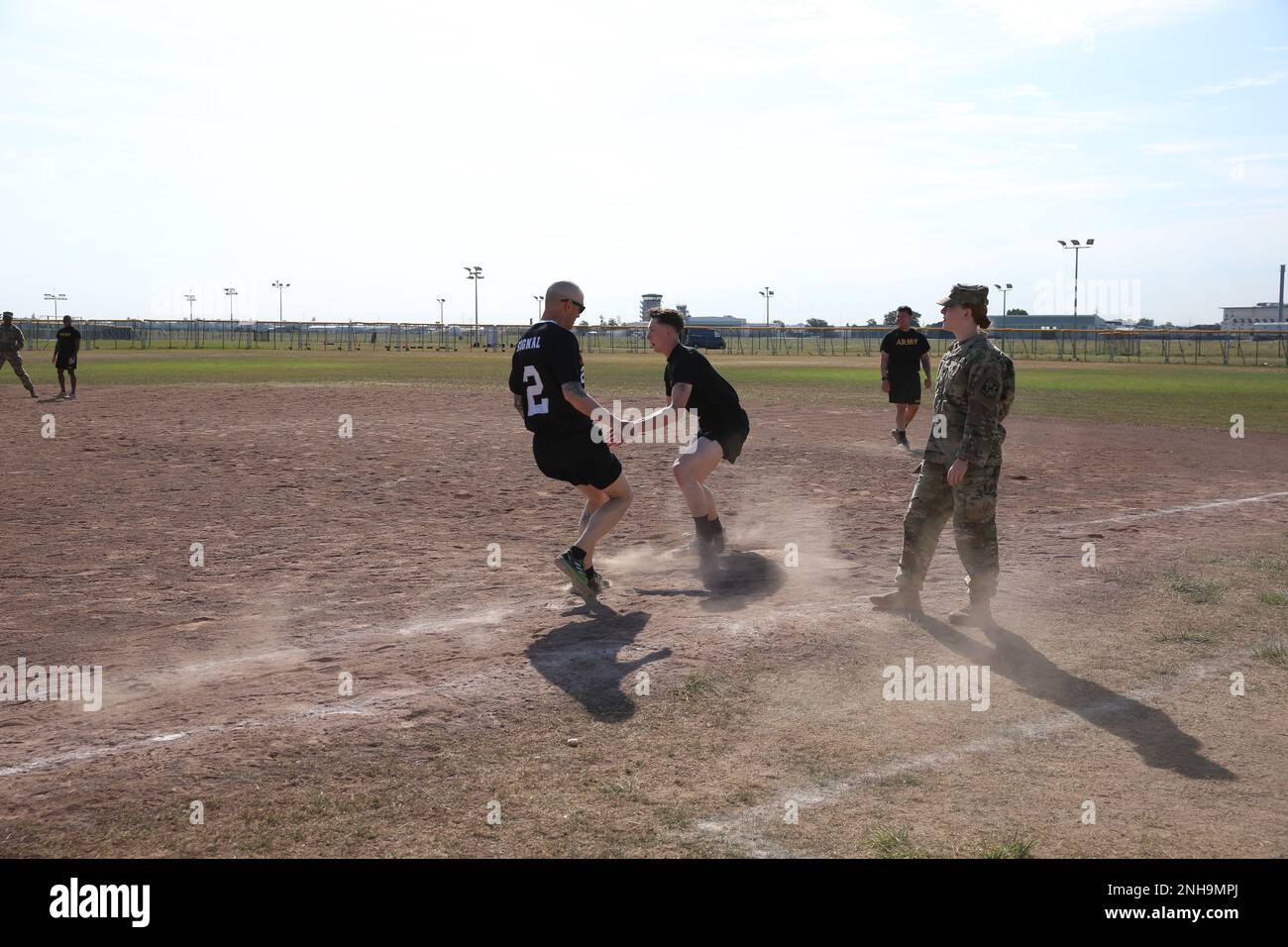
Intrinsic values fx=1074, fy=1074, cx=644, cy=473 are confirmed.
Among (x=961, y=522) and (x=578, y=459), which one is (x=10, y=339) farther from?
(x=961, y=522)

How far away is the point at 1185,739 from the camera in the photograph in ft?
15.2

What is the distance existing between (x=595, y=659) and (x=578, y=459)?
1.71 metres

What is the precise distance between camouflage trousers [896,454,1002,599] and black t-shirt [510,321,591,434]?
2.20 meters

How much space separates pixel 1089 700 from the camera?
514cm

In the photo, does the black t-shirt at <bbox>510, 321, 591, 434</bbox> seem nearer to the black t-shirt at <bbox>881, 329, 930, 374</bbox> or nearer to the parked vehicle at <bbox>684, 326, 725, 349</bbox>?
the black t-shirt at <bbox>881, 329, 930, 374</bbox>

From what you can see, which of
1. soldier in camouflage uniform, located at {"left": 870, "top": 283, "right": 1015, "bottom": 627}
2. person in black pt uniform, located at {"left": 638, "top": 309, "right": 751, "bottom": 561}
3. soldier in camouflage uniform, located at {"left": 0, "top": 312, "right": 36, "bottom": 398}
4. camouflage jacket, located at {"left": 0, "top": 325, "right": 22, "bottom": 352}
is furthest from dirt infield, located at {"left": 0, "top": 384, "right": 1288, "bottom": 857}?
camouflage jacket, located at {"left": 0, "top": 325, "right": 22, "bottom": 352}

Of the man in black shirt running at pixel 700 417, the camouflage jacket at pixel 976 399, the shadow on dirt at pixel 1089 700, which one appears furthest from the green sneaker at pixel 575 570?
the camouflage jacket at pixel 976 399

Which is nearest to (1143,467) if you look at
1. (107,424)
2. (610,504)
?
(610,504)

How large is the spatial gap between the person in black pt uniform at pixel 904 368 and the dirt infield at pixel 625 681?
4.49 meters

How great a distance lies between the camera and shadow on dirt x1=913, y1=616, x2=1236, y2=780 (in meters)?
4.43

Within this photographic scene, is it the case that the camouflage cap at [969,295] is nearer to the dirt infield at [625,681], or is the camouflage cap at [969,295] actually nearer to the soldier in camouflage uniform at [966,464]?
the soldier in camouflage uniform at [966,464]

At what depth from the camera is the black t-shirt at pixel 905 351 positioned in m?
15.8
